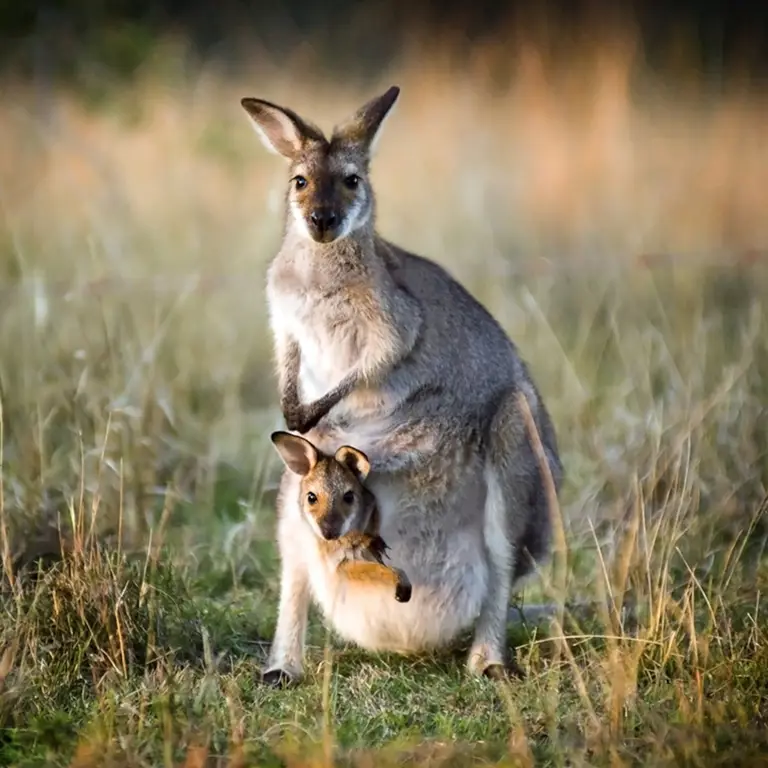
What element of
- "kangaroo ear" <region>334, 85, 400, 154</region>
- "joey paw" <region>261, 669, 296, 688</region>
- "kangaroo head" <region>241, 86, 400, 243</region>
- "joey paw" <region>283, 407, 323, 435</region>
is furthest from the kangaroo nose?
"joey paw" <region>261, 669, 296, 688</region>

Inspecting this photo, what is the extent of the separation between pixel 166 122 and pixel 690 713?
22.6ft

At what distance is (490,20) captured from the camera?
36.4 feet

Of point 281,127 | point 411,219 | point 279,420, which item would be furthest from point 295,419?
point 411,219

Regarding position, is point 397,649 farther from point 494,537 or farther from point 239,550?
point 239,550

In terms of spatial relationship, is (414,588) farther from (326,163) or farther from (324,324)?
(326,163)

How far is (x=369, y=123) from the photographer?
14.7ft

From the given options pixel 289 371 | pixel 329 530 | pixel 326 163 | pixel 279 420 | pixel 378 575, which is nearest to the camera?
pixel 329 530

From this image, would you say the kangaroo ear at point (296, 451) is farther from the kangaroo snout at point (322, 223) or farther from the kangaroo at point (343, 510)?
the kangaroo snout at point (322, 223)

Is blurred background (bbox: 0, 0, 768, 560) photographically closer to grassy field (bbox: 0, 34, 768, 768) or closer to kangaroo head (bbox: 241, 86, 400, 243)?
grassy field (bbox: 0, 34, 768, 768)

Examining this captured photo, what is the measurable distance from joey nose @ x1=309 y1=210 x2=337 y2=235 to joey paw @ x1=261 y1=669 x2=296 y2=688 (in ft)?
4.04

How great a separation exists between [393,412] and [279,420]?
2295 mm

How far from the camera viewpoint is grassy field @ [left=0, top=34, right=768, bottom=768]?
3.75 meters

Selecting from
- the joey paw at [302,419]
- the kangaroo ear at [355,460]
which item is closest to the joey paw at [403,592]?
the kangaroo ear at [355,460]

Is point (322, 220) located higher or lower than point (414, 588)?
higher
